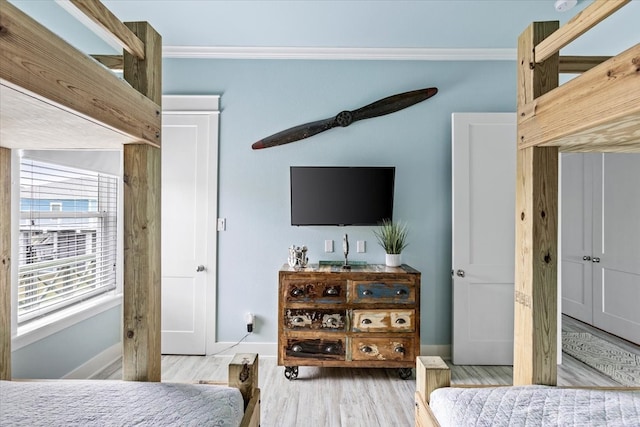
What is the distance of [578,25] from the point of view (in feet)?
3.73

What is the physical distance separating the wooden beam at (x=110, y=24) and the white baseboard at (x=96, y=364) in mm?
2334

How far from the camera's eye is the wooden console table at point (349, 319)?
2.68 metres

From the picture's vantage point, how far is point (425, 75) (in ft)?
10.5

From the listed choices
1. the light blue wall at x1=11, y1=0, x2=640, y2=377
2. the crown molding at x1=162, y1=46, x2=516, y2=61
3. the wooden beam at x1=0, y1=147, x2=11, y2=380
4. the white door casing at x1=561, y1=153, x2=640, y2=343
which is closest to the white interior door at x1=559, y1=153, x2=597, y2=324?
the white door casing at x1=561, y1=153, x2=640, y2=343

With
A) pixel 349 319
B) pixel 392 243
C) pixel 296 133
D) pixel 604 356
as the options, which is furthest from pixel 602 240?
pixel 296 133

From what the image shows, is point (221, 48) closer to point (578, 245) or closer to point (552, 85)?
point (552, 85)

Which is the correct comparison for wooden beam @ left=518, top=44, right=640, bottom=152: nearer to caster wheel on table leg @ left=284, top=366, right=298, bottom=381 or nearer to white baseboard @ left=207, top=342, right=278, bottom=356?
caster wheel on table leg @ left=284, top=366, right=298, bottom=381

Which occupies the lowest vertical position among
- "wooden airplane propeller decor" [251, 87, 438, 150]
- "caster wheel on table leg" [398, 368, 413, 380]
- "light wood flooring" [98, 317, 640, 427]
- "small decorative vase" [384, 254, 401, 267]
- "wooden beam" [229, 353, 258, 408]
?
"light wood flooring" [98, 317, 640, 427]

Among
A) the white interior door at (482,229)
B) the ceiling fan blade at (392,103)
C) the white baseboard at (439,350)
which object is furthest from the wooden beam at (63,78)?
the white baseboard at (439,350)

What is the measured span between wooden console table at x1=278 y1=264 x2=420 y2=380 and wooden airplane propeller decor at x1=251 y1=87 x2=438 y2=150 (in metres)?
1.23

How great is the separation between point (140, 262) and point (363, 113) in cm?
231

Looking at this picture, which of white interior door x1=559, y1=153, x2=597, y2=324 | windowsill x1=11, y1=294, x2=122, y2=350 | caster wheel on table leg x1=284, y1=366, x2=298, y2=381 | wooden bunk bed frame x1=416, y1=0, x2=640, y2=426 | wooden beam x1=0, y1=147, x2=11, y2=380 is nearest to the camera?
wooden bunk bed frame x1=416, y1=0, x2=640, y2=426

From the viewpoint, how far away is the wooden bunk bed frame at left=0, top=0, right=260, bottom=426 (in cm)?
100

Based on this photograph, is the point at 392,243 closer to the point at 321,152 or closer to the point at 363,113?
the point at 321,152
